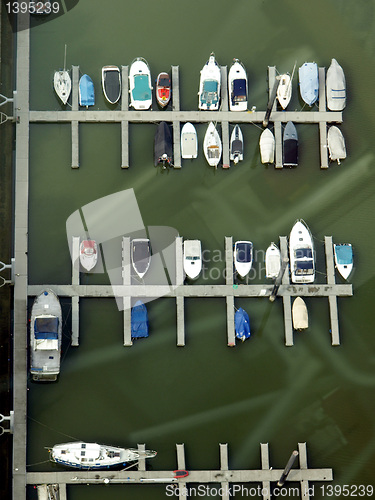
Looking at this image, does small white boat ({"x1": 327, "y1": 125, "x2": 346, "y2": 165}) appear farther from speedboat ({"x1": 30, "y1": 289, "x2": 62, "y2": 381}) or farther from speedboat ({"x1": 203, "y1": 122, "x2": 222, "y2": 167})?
speedboat ({"x1": 30, "y1": 289, "x2": 62, "y2": 381})

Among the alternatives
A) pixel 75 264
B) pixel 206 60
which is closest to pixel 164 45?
pixel 206 60

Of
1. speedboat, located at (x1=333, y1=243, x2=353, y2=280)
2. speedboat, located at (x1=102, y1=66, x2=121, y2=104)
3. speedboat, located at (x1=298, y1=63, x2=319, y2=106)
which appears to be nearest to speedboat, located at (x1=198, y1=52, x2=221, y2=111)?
speedboat, located at (x1=102, y1=66, x2=121, y2=104)

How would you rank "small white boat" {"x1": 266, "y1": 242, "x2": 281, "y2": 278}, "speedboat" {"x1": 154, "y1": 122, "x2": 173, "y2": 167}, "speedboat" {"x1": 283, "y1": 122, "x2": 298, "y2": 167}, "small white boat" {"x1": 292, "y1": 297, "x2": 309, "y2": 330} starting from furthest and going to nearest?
1. "speedboat" {"x1": 283, "y1": 122, "x2": 298, "y2": 167}
2. "speedboat" {"x1": 154, "y1": 122, "x2": 173, "y2": 167}
3. "small white boat" {"x1": 266, "y1": 242, "x2": 281, "y2": 278}
4. "small white boat" {"x1": 292, "y1": 297, "x2": 309, "y2": 330}

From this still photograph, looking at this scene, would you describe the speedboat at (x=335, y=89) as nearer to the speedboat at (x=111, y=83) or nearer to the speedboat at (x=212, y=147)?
the speedboat at (x=212, y=147)

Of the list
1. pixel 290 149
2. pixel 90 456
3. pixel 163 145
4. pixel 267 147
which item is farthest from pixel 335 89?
pixel 90 456

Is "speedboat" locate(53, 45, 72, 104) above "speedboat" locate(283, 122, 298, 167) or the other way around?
above

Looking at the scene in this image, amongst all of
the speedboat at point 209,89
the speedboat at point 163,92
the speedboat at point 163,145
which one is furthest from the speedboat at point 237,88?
the speedboat at point 163,145

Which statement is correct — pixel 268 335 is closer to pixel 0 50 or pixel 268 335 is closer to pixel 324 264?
pixel 324 264
